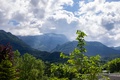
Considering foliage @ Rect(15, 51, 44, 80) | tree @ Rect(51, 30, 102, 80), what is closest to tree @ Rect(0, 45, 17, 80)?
tree @ Rect(51, 30, 102, 80)

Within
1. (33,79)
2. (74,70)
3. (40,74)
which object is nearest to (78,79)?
(74,70)

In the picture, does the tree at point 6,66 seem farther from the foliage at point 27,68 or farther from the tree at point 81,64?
the foliage at point 27,68

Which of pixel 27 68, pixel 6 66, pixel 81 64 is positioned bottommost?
pixel 81 64

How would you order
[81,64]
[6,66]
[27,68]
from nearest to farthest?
[81,64]
[6,66]
[27,68]

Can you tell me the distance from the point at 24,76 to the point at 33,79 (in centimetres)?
348

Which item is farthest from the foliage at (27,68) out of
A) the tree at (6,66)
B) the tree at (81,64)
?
the tree at (81,64)

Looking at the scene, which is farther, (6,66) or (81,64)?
(6,66)

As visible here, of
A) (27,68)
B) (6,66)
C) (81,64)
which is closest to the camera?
(81,64)

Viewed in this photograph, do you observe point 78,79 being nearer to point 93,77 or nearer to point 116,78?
point 93,77

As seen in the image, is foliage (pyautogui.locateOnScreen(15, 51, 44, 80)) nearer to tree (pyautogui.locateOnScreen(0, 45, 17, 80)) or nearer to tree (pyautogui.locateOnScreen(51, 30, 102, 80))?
tree (pyautogui.locateOnScreen(0, 45, 17, 80))

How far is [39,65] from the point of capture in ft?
339

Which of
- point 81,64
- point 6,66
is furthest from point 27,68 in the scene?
point 81,64

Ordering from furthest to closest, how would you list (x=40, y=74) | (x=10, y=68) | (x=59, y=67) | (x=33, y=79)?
(x=40, y=74) → (x=33, y=79) → (x=10, y=68) → (x=59, y=67)

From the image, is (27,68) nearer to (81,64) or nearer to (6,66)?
(6,66)
